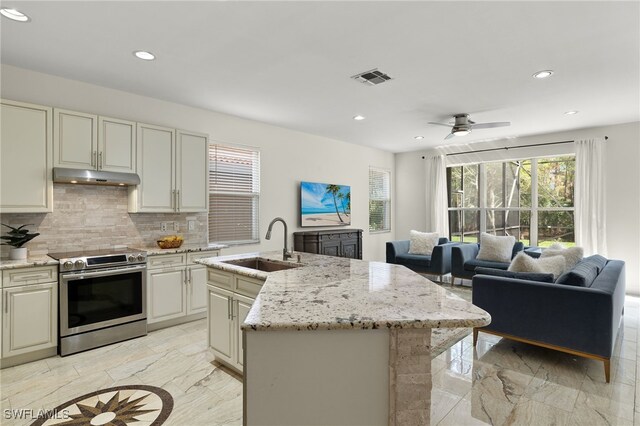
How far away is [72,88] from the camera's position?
351 cm

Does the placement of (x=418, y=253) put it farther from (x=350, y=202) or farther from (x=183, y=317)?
(x=183, y=317)

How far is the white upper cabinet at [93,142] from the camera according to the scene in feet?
10.6

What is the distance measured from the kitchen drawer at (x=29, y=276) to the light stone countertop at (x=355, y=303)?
2.08m

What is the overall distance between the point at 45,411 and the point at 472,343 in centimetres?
355

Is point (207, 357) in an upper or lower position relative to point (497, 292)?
lower

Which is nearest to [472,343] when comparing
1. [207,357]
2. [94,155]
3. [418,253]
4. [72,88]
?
[207,357]

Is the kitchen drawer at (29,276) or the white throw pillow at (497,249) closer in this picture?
the kitchen drawer at (29,276)

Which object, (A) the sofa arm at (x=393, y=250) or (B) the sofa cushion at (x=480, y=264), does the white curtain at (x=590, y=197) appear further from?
(A) the sofa arm at (x=393, y=250)

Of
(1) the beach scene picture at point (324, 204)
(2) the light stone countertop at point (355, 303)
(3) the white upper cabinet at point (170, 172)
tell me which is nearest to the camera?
(2) the light stone countertop at point (355, 303)

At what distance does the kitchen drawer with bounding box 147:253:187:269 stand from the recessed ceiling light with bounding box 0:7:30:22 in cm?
223

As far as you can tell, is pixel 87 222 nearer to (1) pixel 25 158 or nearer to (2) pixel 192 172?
(1) pixel 25 158

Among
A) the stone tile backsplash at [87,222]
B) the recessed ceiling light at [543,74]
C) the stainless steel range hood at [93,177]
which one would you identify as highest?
the recessed ceiling light at [543,74]

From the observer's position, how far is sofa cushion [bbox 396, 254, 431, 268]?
602cm

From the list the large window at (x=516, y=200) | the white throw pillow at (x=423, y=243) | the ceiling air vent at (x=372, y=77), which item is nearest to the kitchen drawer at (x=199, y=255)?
the ceiling air vent at (x=372, y=77)
